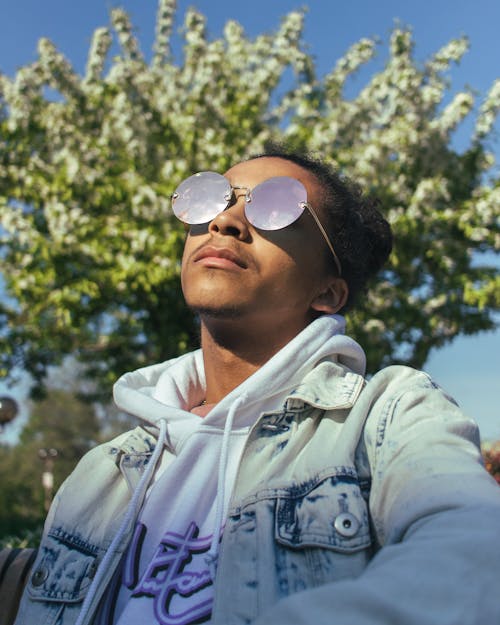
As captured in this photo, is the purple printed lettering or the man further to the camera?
the purple printed lettering

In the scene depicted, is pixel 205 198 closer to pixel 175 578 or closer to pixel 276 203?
pixel 276 203

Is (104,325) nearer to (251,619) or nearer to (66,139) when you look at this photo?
(66,139)

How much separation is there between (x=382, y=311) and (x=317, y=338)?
9582 mm

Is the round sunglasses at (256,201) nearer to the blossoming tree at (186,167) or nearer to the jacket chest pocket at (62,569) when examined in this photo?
the jacket chest pocket at (62,569)

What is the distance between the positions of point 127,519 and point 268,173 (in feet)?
4.20

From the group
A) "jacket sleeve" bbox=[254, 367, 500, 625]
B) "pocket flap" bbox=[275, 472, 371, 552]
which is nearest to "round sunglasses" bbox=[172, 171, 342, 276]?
"jacket sleeve" bbox=[254, 367, 500, 625]

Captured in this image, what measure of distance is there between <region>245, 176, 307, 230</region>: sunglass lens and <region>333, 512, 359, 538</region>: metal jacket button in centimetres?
103

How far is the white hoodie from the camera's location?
153cm

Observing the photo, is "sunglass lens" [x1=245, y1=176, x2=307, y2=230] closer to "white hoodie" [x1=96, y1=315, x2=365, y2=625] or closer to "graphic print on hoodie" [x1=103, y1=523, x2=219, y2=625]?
"white hoodie" [x1=96, y1=315, x2=365, y2=625]

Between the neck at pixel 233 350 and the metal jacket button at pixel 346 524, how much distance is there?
2.69 feet

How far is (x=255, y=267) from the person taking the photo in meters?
2.10

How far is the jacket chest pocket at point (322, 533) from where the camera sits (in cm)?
137

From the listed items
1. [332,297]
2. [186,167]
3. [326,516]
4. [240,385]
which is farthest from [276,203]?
[186,167]

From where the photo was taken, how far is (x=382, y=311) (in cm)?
1130
